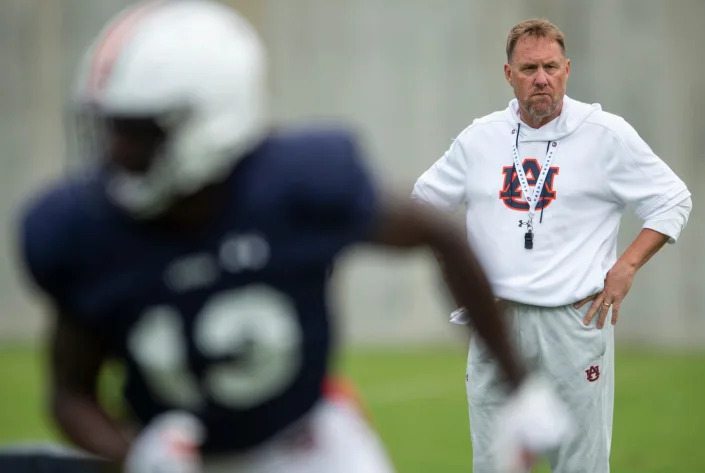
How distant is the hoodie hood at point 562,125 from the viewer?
430cm

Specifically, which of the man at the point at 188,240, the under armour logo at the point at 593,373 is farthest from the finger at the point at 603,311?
the man at the point at 188,240

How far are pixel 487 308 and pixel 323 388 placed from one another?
1.16 ft

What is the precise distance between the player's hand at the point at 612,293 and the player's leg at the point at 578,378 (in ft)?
0.15

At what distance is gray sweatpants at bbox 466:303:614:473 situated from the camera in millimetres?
4270

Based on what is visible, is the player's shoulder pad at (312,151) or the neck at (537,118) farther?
the neck at (537,118)

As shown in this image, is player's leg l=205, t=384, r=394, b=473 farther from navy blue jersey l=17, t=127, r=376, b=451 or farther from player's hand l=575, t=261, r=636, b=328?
player's hand l=575, t=261, r=636, b=328

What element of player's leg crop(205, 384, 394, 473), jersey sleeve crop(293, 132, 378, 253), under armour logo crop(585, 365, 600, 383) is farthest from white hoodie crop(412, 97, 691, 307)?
jersey sleeve crop(293, 132, 378, 253)

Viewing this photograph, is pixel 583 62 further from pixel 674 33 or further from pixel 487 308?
pixel 487 308

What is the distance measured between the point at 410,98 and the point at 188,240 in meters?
9.55

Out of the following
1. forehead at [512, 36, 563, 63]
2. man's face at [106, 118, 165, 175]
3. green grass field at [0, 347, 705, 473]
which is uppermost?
man's face at [106, 118, 165, 175]

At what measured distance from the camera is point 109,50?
86.8 inches

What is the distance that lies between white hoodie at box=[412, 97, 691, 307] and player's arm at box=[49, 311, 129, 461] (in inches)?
83.9

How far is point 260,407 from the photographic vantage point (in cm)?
226

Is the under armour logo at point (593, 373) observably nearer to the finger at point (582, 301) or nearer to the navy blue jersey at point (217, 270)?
the finger at point (582, 301)
